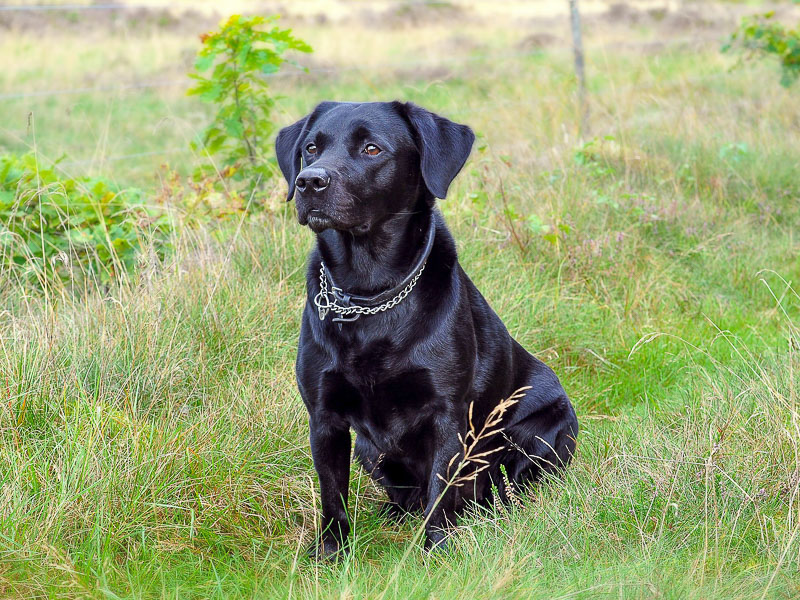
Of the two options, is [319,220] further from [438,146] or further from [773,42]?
[773,42]

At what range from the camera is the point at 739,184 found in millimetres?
5809

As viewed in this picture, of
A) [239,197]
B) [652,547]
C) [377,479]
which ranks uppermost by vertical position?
[239,197]

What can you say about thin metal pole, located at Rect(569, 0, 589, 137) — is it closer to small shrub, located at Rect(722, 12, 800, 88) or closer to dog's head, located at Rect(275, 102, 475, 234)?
small shrub, located at Rect(722, 12, 800, 88)

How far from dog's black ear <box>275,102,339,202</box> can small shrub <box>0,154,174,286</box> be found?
39.5 inches

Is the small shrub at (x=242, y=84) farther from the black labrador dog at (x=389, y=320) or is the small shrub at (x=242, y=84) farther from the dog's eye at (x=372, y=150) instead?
the dog's eye at (x=372, y=150)

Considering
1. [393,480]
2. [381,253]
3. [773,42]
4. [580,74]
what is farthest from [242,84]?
[773,42]

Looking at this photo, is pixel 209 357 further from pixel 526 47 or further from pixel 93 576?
pixel 526 47

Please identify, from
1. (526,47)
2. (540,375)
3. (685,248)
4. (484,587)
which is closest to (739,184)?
(685,248)

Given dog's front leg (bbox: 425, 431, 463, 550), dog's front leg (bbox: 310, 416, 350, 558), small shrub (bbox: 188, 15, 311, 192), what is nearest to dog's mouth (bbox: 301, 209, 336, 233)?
dog's front leg (bbox: 310, 416, 350, 558)

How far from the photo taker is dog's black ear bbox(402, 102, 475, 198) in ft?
8.75

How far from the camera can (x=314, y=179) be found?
2.46 metres

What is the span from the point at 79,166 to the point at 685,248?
4450 millimetres

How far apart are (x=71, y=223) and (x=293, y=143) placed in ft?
4.43

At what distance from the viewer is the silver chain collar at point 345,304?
264 cm
